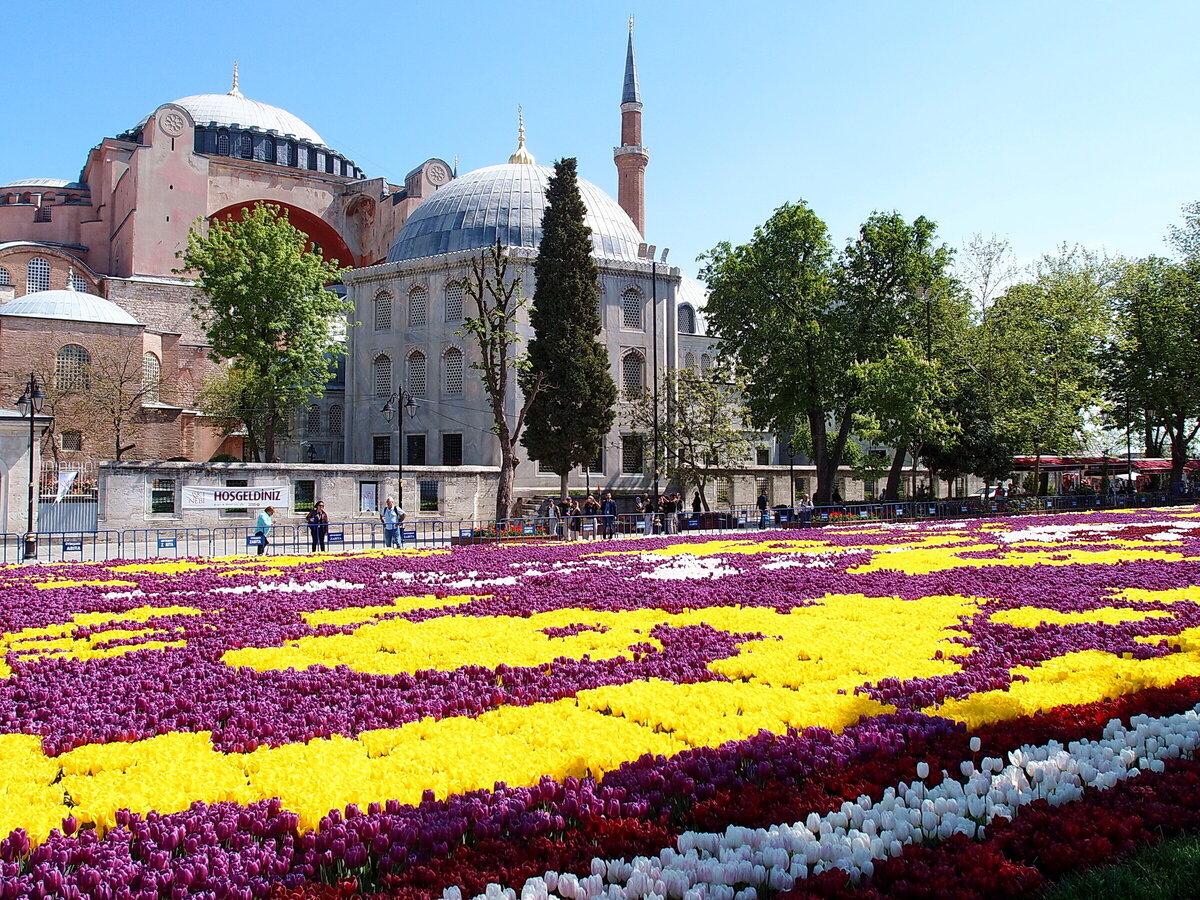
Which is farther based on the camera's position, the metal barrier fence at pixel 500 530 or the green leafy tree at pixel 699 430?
the green leafy tree at pixel 699 430

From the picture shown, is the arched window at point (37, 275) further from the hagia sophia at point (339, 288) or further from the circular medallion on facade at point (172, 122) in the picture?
the circular medallion on facade at point (172, 122)

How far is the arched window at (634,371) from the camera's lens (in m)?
47.2

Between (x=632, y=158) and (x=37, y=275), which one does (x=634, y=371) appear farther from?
(x=37, y=275)

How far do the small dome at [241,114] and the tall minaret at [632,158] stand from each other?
24.1 metres

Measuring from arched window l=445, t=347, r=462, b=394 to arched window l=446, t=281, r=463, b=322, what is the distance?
1.54 m

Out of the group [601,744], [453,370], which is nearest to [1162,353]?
[453,370]

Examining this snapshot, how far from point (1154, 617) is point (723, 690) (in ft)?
17.7

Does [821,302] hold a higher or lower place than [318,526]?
higher

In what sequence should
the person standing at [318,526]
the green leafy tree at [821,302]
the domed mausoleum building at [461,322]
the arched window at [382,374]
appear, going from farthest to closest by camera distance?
the arched window at [382,374] < the domed mausoleum building at [461,322] < the green leafy tree at [821,302] < the person standing at [318,526]

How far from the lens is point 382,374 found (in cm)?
4859

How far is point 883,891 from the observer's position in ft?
11.0

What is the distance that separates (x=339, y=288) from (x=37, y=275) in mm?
17623

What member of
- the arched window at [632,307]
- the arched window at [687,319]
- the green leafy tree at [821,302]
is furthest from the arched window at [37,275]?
the green leafy tree at [821,302]

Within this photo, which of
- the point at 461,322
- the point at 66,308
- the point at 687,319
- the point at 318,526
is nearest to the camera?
the point at 318,526
